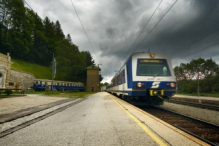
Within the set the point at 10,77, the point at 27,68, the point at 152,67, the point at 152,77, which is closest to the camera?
the point at 152,77

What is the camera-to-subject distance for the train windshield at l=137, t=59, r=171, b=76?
29.5 feet

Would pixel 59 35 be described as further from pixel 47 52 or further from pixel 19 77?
pixel 19 77

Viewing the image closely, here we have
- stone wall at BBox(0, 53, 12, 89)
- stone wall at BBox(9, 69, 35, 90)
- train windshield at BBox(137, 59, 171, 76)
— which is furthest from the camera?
stone wall at BBox(9, 69, 35, 90)

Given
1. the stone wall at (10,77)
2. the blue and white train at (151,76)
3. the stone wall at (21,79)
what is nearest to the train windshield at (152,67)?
the blue and white train at (151,76)

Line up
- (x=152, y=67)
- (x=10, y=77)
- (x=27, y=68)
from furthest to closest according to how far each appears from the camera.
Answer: (x=27, y=68) → (x=10, y=77) → (x=152, y=67)

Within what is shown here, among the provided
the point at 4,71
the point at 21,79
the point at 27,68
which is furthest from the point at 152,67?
the point at 27,68

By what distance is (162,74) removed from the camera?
29.7 feet

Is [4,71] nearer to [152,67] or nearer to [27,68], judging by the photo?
[152,67]

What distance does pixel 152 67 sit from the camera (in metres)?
9.14

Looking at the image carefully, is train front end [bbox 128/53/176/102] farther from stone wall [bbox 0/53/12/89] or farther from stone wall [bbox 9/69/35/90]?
stone wall [bbox 9/69/35/90]

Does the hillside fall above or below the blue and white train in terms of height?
above

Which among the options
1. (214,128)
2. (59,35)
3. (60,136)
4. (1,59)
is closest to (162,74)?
(214,128)

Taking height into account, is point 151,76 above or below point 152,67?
below

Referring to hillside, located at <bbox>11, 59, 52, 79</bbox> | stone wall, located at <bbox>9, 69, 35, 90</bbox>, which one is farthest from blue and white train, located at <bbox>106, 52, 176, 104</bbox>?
hillside, located at <bbox>11, 59, 52, 79</bbox>
